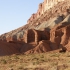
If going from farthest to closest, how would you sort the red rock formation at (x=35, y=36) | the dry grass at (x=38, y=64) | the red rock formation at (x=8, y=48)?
the red rock formation at (x=35, y=36)
the red rock formation at (x=8, y=48)
the dry grass at (x=38, y=64)

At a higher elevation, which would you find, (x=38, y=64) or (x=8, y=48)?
(x=38, y=64)

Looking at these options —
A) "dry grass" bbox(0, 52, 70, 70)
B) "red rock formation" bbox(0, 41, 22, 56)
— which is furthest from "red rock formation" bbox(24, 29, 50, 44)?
"dry grass" bbox(0, 52, 70, 70)

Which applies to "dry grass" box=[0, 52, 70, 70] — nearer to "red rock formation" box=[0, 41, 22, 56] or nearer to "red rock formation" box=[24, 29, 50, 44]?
"red rock formation" box=[0, 41, 22, 56]

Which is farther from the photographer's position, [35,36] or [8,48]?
[35,36]

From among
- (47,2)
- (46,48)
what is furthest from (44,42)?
(47,2)

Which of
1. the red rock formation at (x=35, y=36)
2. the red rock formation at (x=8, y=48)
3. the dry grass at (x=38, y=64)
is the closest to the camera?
the dry grass at (x=38, y=64)

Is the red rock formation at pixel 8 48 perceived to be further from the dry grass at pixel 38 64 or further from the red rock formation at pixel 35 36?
the dry grass at pixel 38 64

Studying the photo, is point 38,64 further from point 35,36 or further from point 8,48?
point 35,36

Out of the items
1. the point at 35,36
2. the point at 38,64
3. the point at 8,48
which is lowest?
the point at 8,48

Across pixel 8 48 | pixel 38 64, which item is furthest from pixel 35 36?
pixel 38 64

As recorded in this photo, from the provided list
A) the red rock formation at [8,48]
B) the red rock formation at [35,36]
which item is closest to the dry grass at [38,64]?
the red rock formation at [8,48]

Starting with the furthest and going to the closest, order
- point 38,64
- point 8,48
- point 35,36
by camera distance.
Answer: point 35,36 < point 8,48 < point 38,64

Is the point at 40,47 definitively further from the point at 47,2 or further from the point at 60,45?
the point at 47,2

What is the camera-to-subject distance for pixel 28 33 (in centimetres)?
6862
